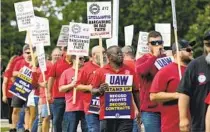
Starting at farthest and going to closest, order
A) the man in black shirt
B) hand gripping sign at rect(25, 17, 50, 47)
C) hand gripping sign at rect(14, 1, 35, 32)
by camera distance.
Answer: hand gripping sign at rect(25, 17, 50, 47), hand gripping sign at rect(14, 1, 35, 32), the man in black shirt

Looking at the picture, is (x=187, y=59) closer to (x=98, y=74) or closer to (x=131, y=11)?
(x=98, y=74)

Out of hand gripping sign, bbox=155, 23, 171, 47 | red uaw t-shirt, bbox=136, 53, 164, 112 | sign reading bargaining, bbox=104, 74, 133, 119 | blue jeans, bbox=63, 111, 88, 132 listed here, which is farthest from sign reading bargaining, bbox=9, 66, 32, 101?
red uaw t-shirt, bbox=136, 53, 164, 112

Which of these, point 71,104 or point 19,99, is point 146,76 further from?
point 19,99

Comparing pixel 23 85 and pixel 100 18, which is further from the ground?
pixel 100 18

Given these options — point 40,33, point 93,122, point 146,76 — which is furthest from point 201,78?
point 40,33

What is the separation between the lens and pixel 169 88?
961 cm

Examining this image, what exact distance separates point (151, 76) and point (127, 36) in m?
6.75

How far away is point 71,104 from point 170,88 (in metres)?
4.75

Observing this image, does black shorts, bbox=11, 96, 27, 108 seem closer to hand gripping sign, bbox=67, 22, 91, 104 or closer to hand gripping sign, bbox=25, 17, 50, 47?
hand gripping sign, bbox=25, 17, 50, 47

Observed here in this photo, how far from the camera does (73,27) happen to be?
1532 cm

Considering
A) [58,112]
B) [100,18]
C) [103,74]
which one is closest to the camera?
[103,74]

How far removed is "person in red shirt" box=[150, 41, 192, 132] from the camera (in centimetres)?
945

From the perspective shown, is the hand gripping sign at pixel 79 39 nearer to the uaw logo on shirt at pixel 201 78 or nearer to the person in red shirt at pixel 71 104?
the person in red shirt at pixel 71 104

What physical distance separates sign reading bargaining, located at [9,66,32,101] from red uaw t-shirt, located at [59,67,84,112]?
3051 millimetres
